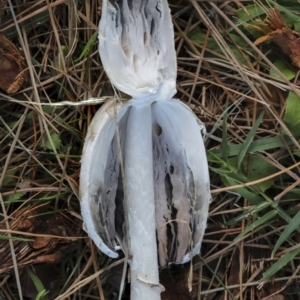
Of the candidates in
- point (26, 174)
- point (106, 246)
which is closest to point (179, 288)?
point (106, 246)

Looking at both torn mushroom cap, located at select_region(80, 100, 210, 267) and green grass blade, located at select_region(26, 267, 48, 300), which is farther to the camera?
green grass blade, located at select_region(26, 267, 48, 300)

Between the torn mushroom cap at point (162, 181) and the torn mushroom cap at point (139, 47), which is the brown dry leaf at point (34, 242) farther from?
the torn mushroom cap at point (139, 47)

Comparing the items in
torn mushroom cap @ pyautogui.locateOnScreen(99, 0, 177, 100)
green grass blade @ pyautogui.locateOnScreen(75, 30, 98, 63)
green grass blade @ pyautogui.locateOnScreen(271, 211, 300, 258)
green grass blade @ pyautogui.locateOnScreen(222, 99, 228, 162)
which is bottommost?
green grass blade @ pyautogui.locateOnScreen(271, 211, 300, 258)

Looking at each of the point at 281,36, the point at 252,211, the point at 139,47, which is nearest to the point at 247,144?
the point at 252,211

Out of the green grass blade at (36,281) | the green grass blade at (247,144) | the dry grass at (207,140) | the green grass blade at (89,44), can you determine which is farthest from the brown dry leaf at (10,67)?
the green grass blade at (247,144)

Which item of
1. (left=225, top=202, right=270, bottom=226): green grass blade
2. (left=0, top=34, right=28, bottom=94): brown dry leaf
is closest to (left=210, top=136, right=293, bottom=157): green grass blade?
(left=225, top=202, right=270, bottom=226): green grass blade

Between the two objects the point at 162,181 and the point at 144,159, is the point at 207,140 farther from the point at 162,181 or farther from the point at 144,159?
the point at 144,159

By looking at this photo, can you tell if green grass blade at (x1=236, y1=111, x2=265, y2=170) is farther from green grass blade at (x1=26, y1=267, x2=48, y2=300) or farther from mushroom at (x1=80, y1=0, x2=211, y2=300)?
green grass blade at (x1=26, y1=267, x2=48, y2=300)
